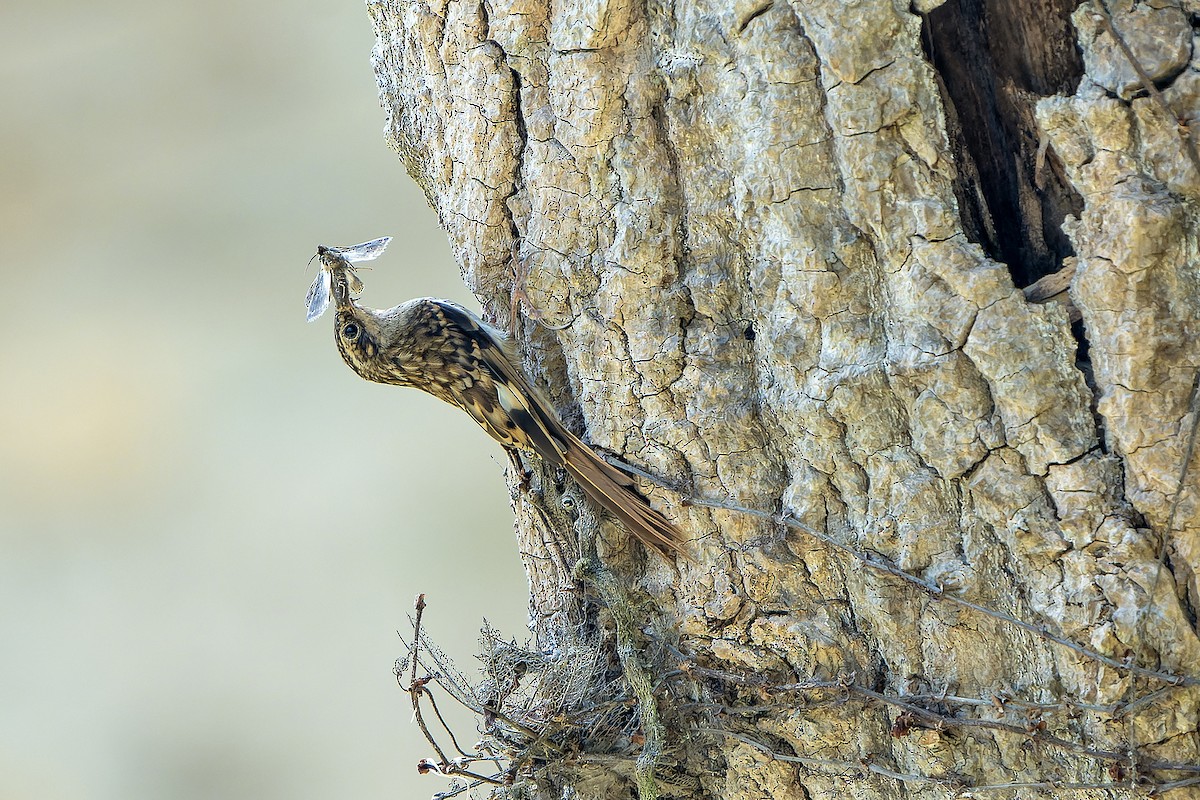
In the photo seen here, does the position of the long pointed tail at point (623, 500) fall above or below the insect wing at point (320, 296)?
below

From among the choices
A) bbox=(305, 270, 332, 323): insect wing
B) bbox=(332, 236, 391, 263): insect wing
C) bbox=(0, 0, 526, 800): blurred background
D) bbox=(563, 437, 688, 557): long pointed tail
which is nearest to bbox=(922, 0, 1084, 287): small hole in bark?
bbox=(563, 437, 688, 557): long pointed tail

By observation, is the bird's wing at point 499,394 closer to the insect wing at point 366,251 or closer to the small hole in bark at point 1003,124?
the insect wing at point 366,251

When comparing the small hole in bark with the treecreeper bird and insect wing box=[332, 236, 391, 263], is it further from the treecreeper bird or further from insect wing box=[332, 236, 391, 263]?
insect wing box=[332, 236, 391, 263]

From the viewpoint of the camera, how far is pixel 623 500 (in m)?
1.91

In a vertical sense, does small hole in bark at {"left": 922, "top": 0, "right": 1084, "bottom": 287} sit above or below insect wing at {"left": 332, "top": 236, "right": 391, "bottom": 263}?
below

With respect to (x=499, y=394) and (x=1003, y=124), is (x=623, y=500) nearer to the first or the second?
(x=499, y=394)

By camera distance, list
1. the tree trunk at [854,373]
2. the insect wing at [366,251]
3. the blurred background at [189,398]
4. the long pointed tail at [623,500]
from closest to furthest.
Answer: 1. the tree trunk at [854,373]
2. the long pointed tail at [623,500]
3. the insect wing at [366,251]
4. the blurred background at [189,398]

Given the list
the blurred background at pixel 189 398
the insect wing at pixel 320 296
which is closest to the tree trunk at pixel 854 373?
the insect wing at pixel 320 296

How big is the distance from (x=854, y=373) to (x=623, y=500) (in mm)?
486

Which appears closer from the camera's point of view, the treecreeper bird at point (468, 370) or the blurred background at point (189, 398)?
the treecreeper bird at point (468, 370)

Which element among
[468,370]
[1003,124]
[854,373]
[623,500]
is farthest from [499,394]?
[1003,124]

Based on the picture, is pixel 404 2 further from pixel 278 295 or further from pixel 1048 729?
pixel 278 295

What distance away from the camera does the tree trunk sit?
1454 millimetres

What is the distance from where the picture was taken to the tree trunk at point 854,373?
1454 millimetres
